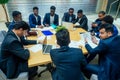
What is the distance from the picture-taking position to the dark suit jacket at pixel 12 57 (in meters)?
1.72

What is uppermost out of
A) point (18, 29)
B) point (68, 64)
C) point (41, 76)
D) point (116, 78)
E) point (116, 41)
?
point (18, 29)

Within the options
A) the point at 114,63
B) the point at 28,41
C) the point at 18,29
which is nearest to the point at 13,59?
the point at 18,29

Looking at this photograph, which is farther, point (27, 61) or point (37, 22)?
point (37, 22)

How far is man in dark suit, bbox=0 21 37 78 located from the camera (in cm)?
172

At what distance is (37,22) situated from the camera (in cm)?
360

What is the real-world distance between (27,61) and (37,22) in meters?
1.89

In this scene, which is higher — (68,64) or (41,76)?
(68,64)

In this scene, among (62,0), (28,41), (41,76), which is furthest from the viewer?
(62,0)

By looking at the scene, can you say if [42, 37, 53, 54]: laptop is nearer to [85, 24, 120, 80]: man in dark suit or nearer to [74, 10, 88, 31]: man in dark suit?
[85, 24, 120, 80]: man in dark suit

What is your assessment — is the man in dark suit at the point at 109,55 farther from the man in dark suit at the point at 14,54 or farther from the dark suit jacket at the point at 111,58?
the man in dark suit at the point at 14,54

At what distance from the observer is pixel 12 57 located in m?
1.79

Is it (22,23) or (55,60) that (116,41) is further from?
(22,23)

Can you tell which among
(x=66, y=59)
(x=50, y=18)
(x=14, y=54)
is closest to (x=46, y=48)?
(x=14, y=54)

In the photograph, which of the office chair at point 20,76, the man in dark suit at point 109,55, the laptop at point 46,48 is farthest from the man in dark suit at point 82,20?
the office chair at point 20,76
